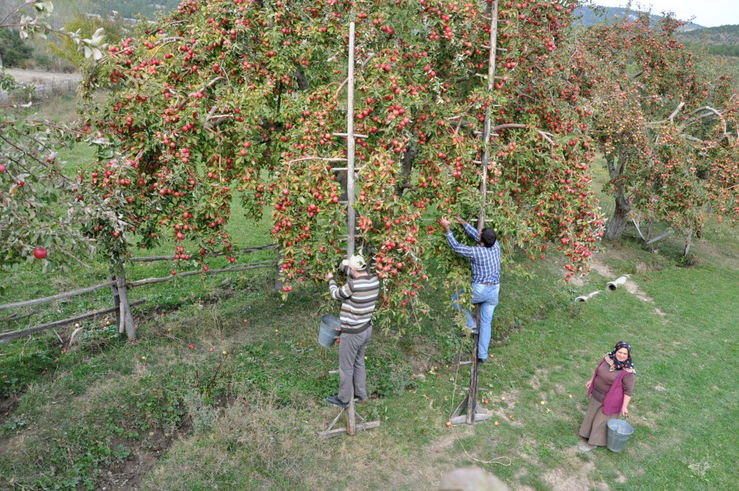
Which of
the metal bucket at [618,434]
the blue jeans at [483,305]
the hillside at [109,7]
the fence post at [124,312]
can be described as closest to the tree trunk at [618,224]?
the blue jeans at [483,305]

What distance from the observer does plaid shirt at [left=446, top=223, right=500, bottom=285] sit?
596 cm

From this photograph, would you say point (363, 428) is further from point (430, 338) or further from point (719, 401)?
point (719, 401)

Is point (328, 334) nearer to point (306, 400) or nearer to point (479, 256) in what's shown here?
point (306, 400)

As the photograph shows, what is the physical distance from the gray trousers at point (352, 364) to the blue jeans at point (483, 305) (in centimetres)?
136

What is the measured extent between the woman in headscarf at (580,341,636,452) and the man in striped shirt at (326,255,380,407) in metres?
2.86

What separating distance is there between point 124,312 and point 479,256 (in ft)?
17.7

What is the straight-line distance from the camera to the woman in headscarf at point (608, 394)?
5719 millimetres

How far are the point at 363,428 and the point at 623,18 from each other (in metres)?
14.9

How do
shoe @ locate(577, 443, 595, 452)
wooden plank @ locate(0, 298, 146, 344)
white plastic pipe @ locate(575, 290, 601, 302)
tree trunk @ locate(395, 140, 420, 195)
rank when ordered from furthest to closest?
white plastic pipe @ locate(575, 290, 601, 302)
tree trunk @ locate(395, 140, 420, 195)
wooden plank @ locate(0, 298, 146, 344)
shoe @ locate(577, 443, 595, 452)

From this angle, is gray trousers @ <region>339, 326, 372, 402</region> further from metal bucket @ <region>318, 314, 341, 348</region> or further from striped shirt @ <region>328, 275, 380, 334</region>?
metal bucket @ <region>318, 314, 341, 348</region>

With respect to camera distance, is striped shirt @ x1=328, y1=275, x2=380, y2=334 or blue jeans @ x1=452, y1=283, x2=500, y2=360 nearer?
striped shirt @ x1=328, y1=275, x2=380, y2=334

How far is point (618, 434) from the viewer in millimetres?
5715

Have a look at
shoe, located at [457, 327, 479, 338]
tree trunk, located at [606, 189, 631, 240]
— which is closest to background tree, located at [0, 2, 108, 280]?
shoe, located at [457, 327, 479, 338]

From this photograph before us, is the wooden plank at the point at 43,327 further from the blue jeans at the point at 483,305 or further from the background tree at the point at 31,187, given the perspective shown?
the blue jeans at the point at 483,305
